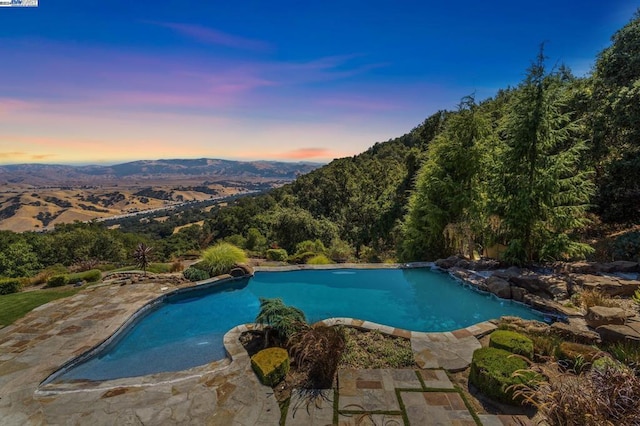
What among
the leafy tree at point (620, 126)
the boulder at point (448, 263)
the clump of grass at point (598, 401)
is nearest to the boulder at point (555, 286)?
the boulder at point (448, 263)

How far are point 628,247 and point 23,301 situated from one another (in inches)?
757

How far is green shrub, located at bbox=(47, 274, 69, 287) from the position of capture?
11.2 metres

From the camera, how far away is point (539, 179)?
391 inches

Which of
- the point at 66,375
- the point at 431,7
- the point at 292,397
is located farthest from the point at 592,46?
the point at 66,375

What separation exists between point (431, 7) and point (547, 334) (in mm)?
11870

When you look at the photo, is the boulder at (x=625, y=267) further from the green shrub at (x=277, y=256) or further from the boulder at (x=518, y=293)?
the green shrub at (x=277, y=256)

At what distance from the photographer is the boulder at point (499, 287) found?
926 centimetres

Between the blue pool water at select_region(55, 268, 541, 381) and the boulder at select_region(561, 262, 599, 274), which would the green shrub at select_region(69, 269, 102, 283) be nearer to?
the blue pool water at select_region(55, 268, 541, 381)

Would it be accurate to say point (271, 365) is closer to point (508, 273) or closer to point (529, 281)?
point (529, 281)

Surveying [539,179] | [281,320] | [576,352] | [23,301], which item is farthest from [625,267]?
[23,301]

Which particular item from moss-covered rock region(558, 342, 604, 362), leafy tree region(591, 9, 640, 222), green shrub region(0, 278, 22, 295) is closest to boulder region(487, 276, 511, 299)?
moss-covered rock region(558, 342, 604, 362)

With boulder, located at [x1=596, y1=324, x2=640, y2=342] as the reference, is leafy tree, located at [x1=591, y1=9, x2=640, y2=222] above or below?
above

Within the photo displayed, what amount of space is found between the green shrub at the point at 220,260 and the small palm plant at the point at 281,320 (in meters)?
6.01

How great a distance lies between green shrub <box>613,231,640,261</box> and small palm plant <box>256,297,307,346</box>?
10.9 metres
